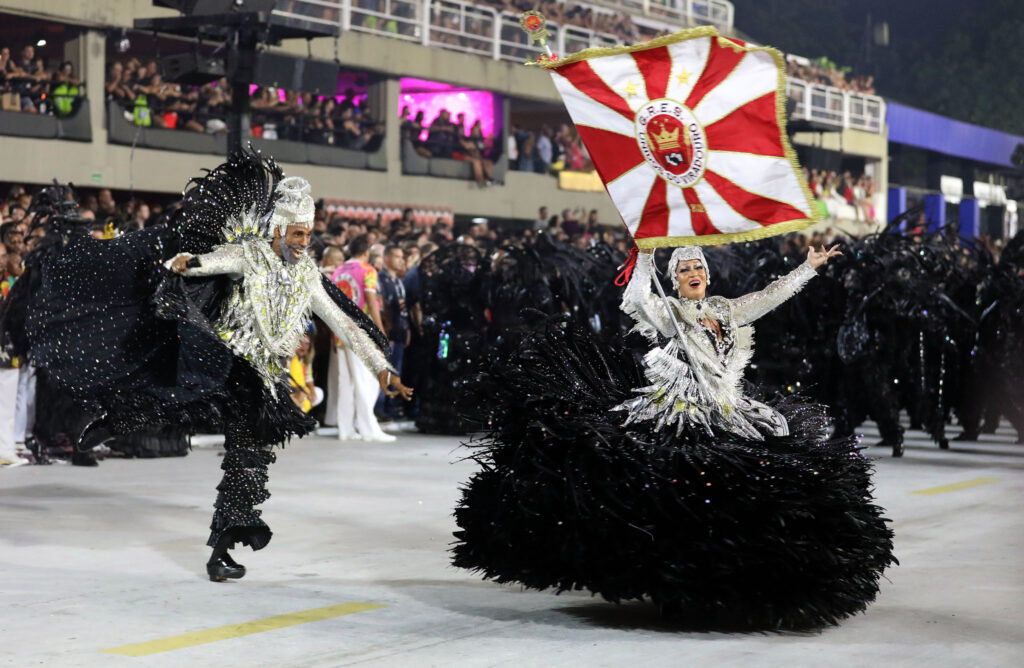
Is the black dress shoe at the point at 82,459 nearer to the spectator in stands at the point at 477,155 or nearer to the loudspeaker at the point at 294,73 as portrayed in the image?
the loudspeaker at the point at 294,73

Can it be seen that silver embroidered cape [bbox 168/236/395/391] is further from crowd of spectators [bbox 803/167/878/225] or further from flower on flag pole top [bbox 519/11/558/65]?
crowd of spectators [bbox 803/167/878/225]

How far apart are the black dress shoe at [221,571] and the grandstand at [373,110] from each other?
26.2 feet

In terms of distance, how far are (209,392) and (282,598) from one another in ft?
3.77

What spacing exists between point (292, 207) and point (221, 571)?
73.4 inches

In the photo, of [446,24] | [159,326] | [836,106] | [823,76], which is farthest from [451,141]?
[159,326]

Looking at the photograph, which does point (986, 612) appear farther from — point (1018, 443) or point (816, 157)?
point (816, 157)

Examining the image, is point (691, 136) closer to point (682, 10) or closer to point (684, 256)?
point (684, 256)

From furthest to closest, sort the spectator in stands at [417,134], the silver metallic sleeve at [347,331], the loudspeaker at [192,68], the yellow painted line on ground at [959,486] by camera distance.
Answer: the spectator in stands at [417,134], the loudspeaker at [192,68], the yellow painted line on ground at [959,486], the silver metallic sleeve at [347,331]

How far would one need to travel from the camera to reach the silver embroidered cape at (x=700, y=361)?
6664 millimetres

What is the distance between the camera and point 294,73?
50.4 feet

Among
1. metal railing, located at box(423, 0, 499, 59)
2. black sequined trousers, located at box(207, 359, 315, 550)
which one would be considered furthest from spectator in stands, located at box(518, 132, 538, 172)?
black sequined trousers, located at box(207, 359, 315, 550)

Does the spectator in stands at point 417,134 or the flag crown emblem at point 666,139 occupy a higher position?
the spectator in stands at point 417,134

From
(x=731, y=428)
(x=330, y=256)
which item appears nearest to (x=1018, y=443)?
(x=330, y=256)

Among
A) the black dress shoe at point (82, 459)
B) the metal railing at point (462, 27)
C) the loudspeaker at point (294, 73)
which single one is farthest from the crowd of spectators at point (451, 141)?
the black dress shoe at point (82, 459)
